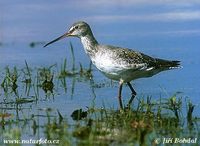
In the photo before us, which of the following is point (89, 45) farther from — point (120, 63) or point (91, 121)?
point (91, 121)

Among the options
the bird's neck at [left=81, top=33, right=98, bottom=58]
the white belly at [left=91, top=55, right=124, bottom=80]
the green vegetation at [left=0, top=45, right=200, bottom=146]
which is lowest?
the green vegetation at [left=0, top=45, right=200, bottom=146]

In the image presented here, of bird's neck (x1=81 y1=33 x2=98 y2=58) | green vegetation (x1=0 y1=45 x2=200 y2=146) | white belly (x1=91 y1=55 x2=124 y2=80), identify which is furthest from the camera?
bird's neck (x1=81 y1=33 x2=98 y2=58)

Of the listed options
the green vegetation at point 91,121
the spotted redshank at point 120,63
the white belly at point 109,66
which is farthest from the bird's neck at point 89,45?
the green vegetation at point 91,121

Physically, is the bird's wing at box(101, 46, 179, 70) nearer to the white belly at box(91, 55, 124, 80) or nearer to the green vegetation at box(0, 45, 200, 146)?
the white belly at box(91, 55, 124, 80)

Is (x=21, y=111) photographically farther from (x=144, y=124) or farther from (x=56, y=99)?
(x=144, y=124)

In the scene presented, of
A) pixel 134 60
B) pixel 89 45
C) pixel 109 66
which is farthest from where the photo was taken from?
pixel 89 45

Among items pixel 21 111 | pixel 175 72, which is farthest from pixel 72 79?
pixel 21 111

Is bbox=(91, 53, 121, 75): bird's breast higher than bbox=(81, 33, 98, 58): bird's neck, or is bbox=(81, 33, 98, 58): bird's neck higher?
bbox=(81, 33, 98, 58): bird's neck

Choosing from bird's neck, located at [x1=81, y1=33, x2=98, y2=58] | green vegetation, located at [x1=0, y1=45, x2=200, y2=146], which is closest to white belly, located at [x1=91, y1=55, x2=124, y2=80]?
bird's neck, located at [x1=81, y1=33, x2=98, y2=58]

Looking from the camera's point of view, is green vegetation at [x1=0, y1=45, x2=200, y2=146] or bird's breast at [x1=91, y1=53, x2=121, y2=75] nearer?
green vegetation at [x1=0, y1=45, x2=200, y2=146]

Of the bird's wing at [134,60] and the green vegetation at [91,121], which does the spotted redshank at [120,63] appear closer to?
the bird's wing at [134,60]

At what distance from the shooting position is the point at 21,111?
9164 mm

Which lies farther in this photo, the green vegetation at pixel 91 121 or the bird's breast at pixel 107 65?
the bird's breast at pixel 107 65

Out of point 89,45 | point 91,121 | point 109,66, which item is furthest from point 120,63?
point 91,121
